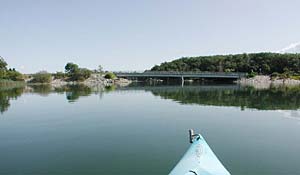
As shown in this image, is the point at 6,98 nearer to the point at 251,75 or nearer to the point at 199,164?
the point at 199,164

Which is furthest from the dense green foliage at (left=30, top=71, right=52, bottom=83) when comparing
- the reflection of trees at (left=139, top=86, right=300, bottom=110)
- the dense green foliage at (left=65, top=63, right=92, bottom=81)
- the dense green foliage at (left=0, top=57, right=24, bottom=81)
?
the reflection of trees at (left=139, top=86, right=300, bottom=110)

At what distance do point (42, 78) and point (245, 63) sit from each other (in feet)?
224

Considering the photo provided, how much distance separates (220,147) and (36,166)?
6301mm

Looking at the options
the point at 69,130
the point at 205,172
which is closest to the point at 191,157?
the point at 205,172

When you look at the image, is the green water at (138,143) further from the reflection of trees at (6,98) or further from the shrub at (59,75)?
the shrub at (59,75)

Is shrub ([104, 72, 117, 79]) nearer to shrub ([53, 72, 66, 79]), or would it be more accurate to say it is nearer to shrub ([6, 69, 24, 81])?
shrub ([53, 72, 66, 79])

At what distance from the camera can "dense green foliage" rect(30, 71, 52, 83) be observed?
3538 inches

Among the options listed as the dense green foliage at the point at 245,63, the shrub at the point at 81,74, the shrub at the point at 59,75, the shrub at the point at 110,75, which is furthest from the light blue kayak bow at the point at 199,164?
the shrub at the point at 59,75

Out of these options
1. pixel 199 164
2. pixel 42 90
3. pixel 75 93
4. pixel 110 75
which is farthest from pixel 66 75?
pixel 199 164

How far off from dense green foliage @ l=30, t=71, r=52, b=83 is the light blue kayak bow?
9065 cm

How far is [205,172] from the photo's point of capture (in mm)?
5027

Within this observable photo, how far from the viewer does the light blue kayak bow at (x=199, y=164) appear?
16.7ft

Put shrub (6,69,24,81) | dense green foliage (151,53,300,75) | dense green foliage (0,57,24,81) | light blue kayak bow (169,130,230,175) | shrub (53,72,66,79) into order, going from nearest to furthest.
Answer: light blue kayak bow (169,130,230,175) → dense green foliage (0,57,24,81) → shrub (6,69,24,81) → dense green foliage (151,53,300,75) → shrub (53,72,66,79)

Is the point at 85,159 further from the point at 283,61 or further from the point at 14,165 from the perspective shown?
the point at 283,61
